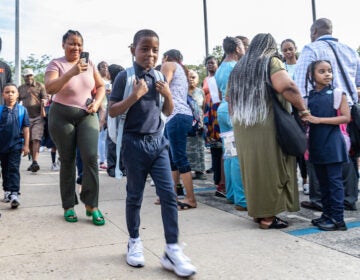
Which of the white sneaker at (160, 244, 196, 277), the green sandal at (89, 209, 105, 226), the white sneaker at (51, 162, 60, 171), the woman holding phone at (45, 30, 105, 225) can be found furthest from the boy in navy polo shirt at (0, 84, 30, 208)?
the white sneaker at (51, 162, 60, 171)

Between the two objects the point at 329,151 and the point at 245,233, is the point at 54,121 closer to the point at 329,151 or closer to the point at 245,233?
the point at 245,233

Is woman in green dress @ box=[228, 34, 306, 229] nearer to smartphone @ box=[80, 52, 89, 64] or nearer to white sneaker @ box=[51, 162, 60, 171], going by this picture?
smartphone @ box=[80, 52, 89, 64]

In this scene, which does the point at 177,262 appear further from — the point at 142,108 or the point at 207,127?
the point at 207,127

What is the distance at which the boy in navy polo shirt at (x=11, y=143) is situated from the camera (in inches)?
197

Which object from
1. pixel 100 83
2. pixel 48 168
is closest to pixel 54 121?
pixel 100 83

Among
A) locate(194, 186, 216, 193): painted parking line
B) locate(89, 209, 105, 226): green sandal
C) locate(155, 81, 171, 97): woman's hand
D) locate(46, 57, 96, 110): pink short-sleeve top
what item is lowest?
locate(89, 209, 105, 226): green sandal

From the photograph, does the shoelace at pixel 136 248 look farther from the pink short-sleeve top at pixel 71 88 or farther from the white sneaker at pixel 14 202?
the white sneaker at pixel 14 202

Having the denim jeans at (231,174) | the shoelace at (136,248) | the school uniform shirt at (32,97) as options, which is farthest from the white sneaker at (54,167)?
the shoelace at (136,248)

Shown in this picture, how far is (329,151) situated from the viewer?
3.85 meters

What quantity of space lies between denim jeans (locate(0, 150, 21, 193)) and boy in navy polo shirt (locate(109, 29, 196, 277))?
245 cm

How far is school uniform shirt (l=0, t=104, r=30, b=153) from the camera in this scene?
16.4ft

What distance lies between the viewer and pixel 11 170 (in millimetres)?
5047

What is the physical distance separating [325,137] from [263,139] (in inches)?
22.5

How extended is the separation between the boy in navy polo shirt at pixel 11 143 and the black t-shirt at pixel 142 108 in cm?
246
